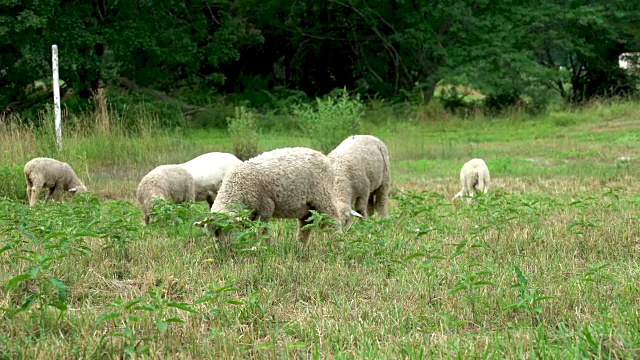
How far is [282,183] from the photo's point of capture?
696cm

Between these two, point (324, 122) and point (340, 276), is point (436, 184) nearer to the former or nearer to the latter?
point (324, 122)

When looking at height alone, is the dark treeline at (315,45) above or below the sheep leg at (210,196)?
above

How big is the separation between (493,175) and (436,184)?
63.3 inches

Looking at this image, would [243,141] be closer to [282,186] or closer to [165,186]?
[165,186]

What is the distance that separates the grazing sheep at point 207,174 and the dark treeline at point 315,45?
12.1 metres

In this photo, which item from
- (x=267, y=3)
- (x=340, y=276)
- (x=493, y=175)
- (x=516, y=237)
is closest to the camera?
(x=340, y=276)

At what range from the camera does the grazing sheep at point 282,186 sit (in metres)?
6.78

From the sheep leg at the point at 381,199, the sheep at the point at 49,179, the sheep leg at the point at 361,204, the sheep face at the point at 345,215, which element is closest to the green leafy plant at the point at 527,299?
the sheep face at the point at 345,215

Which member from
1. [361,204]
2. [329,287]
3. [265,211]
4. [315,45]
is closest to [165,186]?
[361,204]

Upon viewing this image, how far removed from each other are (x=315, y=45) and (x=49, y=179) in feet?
63.7

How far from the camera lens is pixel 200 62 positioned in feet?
88.7

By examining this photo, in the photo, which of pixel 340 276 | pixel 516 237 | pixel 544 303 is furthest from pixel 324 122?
pixel 544 303

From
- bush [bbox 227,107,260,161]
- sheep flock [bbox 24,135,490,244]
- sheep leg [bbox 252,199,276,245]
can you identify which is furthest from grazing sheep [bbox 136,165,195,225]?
bush [bbox 227,107,260,161]

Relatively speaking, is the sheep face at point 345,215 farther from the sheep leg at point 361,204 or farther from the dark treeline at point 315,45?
the dark treeline at point 315,45
